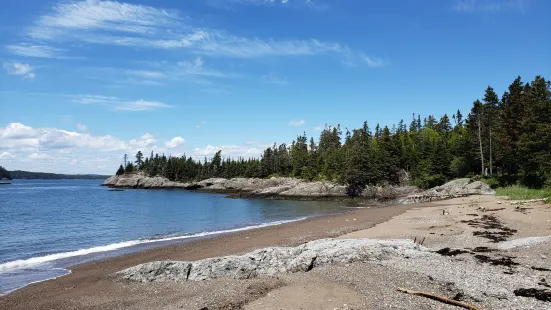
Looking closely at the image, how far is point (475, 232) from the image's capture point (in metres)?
23.5

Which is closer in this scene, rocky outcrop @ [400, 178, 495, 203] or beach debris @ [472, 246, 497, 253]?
beach debris @ [472, 246, 497, 253]

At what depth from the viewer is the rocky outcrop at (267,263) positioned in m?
15.5

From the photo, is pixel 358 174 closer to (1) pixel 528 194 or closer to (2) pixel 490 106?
(2) pixel 490 106

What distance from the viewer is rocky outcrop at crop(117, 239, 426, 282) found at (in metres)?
15.5

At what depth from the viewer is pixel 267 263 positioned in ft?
52.6

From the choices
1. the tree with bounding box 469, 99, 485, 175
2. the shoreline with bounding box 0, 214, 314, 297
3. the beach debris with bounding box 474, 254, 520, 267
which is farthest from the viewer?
the tree with bounding box 469, 99, 485, 175

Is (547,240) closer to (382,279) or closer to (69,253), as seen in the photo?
(382,279)

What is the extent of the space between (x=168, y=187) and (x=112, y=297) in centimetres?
14021

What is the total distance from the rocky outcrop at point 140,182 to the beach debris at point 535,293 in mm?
132613

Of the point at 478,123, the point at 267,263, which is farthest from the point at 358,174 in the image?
the point at 267,263

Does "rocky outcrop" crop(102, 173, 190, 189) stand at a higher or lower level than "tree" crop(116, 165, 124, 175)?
lower

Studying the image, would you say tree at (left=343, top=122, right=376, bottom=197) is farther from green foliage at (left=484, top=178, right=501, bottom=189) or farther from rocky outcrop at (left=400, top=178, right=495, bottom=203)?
green foliage at (left=484, top=178, right=501, bottom=189)

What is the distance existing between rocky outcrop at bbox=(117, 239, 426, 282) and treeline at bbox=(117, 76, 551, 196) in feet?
113

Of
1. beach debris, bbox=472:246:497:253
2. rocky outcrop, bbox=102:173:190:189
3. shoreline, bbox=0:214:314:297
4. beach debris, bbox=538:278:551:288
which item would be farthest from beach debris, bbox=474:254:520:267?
rocky outcrop, bbox=102:173:190:189
